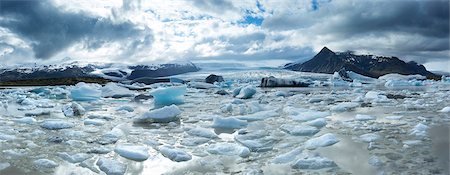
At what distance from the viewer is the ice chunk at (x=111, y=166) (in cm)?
382

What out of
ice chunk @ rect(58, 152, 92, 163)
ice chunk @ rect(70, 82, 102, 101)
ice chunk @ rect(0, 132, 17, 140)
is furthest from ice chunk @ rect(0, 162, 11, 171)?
ice chunk @ rect(70, 82, 102, 101)

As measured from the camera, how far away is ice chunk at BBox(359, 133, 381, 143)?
16.7 feet

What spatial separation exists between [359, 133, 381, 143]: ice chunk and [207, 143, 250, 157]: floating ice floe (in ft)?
5.47

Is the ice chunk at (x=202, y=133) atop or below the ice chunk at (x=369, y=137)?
below

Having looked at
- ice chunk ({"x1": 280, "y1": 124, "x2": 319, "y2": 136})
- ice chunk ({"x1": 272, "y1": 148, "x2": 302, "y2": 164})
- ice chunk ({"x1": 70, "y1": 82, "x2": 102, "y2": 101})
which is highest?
ice chunk ({"x1": 272, "y1": 148, "x2": 302, "y2": 164})

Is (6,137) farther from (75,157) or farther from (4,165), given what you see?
(75,157)

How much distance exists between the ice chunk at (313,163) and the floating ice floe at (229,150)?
0.73 meters

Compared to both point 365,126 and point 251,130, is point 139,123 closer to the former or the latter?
point 251,130

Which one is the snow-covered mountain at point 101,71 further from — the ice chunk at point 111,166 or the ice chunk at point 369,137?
the ice chunk at point 111,166

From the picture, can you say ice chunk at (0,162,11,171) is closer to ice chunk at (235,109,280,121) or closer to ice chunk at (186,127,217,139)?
ice chunk at (186,127,217,139)

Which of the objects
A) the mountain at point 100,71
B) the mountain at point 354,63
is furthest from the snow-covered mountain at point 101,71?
the mountain at point 354,63

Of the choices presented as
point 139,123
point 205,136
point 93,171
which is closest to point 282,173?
point 93,171

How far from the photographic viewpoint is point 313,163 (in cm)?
388

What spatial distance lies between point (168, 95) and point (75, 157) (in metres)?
7.54
